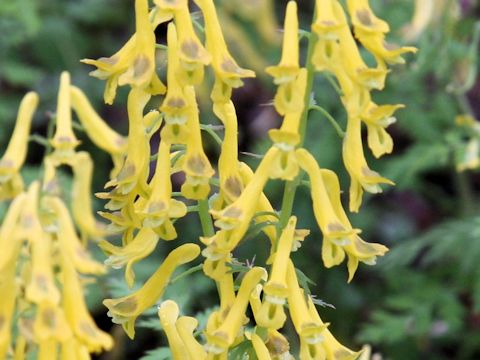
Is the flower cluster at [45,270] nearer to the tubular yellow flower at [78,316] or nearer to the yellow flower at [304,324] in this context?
the tubular yellow flower at [78,316]

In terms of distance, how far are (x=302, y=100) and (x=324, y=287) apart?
13.5 ft

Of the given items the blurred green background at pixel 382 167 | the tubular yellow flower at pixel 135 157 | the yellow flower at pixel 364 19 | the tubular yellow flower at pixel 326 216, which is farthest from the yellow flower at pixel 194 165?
the blurred green background at pixel 382 167

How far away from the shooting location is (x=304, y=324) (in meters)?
2.31

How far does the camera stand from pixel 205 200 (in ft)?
8.03

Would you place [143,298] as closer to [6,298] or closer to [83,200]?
[6,298]

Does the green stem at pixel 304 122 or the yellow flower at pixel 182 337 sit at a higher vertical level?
the green stem at pixel 304 122

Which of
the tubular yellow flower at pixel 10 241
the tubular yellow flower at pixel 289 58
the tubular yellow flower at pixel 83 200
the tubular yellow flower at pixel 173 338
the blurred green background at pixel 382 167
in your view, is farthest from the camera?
the blurred green background at pixel 382 167

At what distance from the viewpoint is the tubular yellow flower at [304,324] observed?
2.29 metres

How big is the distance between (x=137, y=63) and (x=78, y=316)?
0.65m

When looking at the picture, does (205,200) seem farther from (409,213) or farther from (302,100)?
(409,213)

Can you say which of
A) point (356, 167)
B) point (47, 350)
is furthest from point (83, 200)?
point (356, 167)

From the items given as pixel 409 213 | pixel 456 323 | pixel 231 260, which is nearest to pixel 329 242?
pixel 231 260

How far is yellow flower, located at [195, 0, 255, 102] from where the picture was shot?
2279 millimetres

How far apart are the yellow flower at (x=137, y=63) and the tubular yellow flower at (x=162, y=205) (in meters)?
0.16
